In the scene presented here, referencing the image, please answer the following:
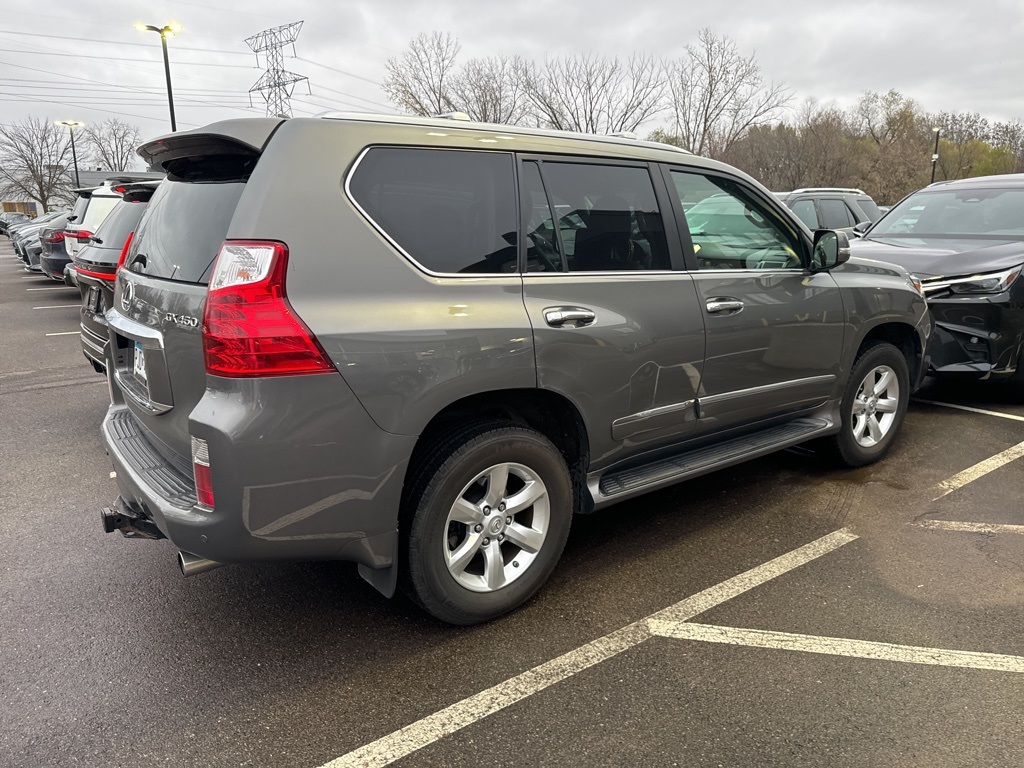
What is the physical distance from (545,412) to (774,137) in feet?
154

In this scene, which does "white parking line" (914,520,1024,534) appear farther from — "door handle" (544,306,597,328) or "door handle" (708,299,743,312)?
"door handle" (544,306,597,328)

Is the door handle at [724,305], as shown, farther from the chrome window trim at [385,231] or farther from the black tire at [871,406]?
the black tire at [871,406]

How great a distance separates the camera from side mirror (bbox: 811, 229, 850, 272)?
4.01 m

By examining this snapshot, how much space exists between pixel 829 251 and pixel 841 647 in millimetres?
2163

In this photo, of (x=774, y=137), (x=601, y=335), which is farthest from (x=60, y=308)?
(x=774, y=137)

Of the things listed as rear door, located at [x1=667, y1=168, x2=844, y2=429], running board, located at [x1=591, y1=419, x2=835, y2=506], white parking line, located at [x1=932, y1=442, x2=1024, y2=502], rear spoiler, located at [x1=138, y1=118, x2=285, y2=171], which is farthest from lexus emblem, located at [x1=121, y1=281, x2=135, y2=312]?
white parking line, located at [x1=932, y1=442, x2=1024, y2=502]

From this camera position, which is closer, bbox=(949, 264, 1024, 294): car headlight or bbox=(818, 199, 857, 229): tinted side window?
bbox=(949, 264, 1024, 294): car headlight

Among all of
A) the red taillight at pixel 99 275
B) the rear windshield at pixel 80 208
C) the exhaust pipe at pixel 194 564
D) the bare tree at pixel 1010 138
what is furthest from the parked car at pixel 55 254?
the bare tree at pixel 1010 138

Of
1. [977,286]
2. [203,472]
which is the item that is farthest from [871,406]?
[203,472]

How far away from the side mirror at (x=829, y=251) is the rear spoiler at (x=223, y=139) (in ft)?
9.53

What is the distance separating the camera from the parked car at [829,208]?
1304cm

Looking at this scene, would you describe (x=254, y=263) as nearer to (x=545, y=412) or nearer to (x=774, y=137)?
(x=545, y=412)

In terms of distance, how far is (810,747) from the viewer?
89.8 inches

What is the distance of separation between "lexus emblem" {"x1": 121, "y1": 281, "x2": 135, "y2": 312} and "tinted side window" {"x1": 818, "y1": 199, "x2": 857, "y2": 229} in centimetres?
1260
